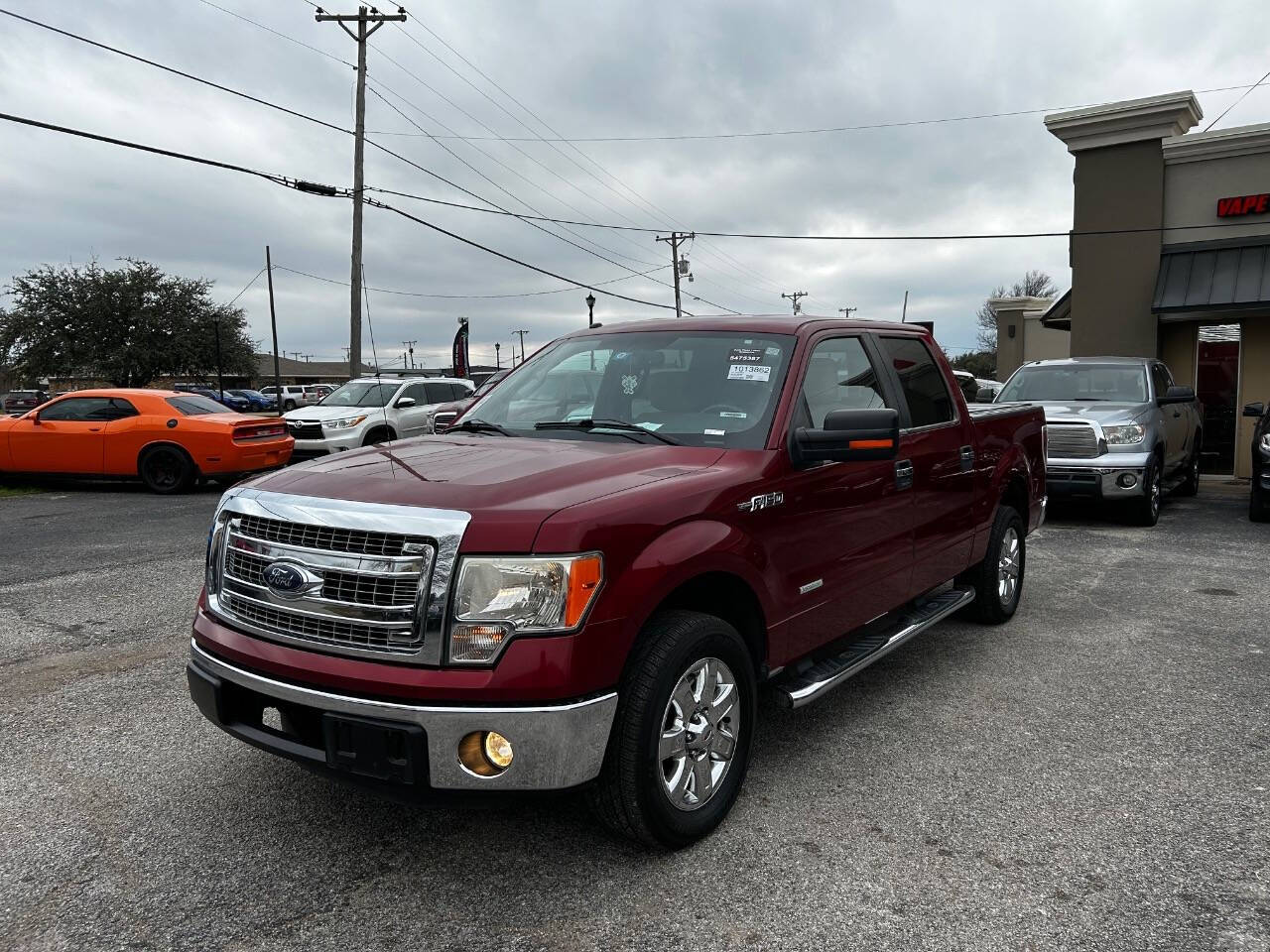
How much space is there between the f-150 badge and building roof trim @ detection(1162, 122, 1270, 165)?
→ 51.5ft

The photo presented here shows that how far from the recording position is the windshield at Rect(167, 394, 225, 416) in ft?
43.5

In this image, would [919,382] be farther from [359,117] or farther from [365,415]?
[359,117]

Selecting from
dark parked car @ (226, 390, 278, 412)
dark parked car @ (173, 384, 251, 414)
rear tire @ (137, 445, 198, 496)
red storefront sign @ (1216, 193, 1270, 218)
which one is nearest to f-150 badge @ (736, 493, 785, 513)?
rear tire @ (137, 445, 198, 496)

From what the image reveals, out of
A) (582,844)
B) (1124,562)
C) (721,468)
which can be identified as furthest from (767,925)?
(1124,562)

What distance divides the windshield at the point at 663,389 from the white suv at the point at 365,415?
1059 centimetres

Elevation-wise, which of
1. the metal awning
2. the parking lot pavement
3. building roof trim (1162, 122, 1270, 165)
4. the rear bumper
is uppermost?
building roof trim (1162, 122, 1270, 165)

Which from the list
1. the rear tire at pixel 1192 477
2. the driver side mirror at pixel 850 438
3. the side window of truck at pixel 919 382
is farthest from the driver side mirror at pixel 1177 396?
the driver side mirror at pixel 850 438

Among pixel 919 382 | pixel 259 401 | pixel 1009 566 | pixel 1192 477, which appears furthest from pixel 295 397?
pixel 919 382

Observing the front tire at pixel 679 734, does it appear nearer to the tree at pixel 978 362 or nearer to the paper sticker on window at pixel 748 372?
the paper sticker on window at pixel 748 372

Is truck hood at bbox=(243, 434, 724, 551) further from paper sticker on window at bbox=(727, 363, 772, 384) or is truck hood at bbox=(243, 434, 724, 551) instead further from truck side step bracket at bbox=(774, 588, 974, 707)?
truck side step bracket at bbox=(774, 588, 974, 707)

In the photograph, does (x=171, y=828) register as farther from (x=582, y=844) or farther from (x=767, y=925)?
(x=767, y=925)

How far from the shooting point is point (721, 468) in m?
3.35

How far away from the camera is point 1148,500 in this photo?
10.1 meters

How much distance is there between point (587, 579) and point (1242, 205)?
16.7 m
